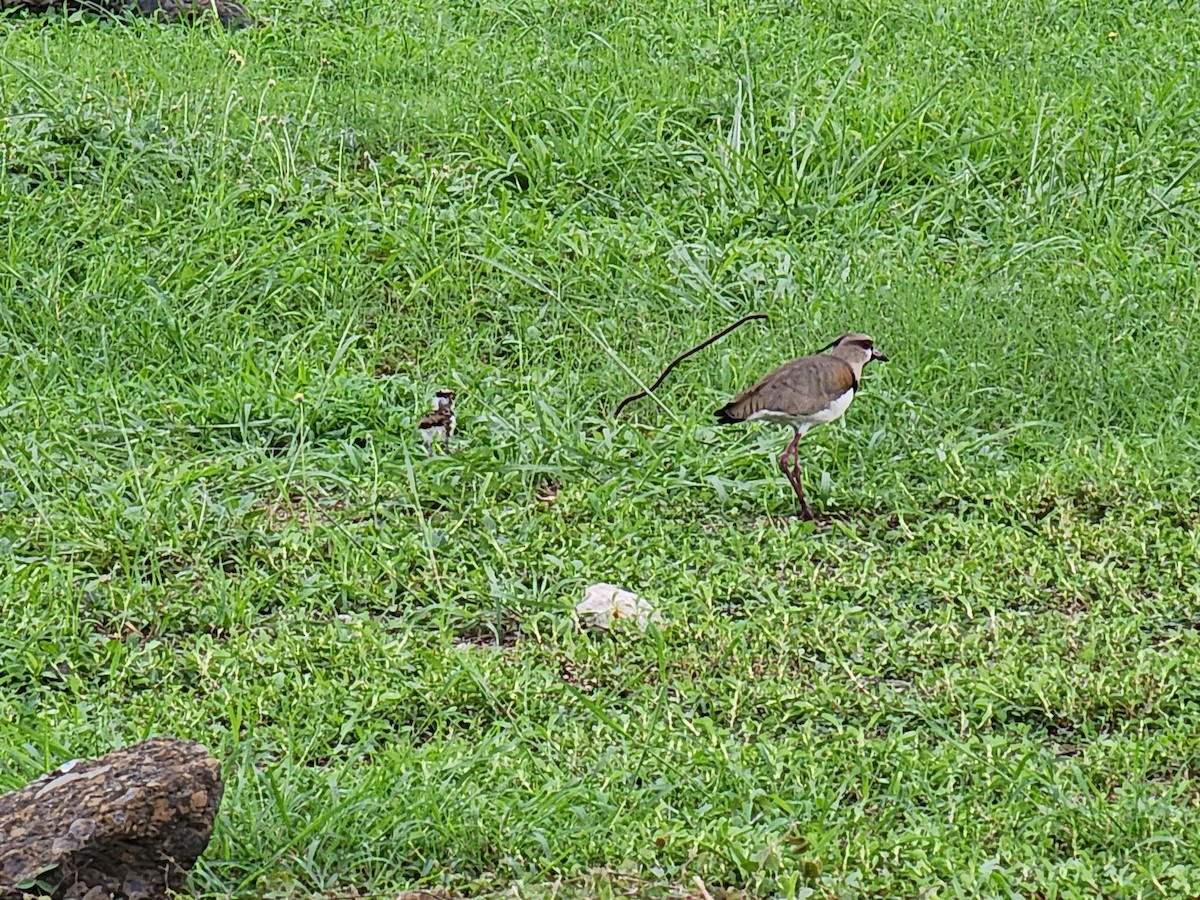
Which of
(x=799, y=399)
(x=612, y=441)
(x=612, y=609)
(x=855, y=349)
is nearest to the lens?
(x=612, y=609)

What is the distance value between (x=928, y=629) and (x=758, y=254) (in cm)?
245

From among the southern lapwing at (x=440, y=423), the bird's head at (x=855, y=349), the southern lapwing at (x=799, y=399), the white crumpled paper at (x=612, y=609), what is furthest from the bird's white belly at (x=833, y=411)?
the southern lapwing at (x=440, y=423)

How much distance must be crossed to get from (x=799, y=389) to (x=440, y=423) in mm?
1177

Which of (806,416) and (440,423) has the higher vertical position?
(806,416)

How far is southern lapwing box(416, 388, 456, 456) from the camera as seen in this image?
5.57 meters

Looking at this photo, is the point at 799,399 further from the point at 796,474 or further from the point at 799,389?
the point at 796,474

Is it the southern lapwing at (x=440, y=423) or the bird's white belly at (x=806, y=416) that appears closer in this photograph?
the bird's white belly at (x=806, y=416)

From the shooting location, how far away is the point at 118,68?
7.76 metres

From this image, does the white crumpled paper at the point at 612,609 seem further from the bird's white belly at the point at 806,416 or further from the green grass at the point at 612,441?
the bird's white belly at the point at 806,416

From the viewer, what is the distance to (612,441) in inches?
225

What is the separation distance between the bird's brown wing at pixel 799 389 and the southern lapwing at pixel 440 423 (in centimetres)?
93

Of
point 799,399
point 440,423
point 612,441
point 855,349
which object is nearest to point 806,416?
point 799,399

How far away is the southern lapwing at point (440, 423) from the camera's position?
5566 millimetres

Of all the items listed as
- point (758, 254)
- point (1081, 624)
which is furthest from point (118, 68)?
point (1081, 624)
